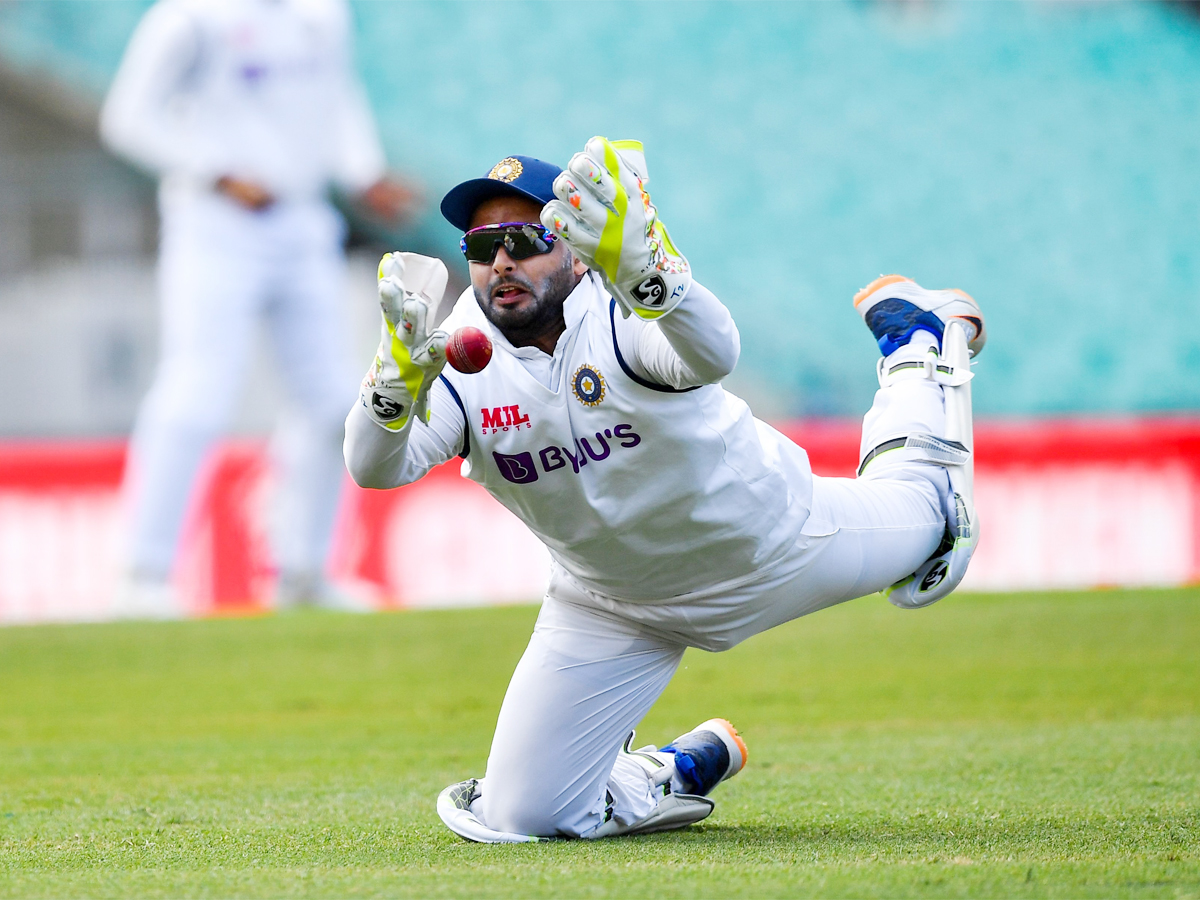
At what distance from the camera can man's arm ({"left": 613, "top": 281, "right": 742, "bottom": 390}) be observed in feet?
11.1

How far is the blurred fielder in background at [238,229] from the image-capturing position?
326 inches

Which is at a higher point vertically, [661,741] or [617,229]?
[617,229]

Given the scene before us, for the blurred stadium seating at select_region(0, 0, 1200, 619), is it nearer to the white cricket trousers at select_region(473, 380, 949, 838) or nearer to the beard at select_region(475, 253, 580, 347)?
the white cricket trousers at select_region(473, 380, 949, 838)

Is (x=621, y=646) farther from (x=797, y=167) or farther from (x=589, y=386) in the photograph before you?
(x=797, y=167)

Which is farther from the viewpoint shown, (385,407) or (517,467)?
(517,467)

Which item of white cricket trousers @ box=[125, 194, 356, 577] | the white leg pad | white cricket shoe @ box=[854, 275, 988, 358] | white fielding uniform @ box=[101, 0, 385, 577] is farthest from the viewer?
white fielding uniform @ box=[101, 0, 385, 577]

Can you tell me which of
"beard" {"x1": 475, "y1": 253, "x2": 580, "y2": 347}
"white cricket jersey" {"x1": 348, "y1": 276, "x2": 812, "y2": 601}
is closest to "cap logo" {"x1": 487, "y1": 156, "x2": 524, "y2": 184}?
"beard" {"x1": 475, "y1": 253, "x2": 580, "y2": 347}

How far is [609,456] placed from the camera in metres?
3.75

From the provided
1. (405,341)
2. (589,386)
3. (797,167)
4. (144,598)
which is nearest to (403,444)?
(405,341)

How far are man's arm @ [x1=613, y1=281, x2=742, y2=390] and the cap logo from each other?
42cm

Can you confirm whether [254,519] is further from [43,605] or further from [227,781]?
[227,781]

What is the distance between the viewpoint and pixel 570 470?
3.77 metres

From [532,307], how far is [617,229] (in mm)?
542

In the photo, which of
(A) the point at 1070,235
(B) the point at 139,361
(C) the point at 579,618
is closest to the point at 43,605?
(B) the point at 139,361
